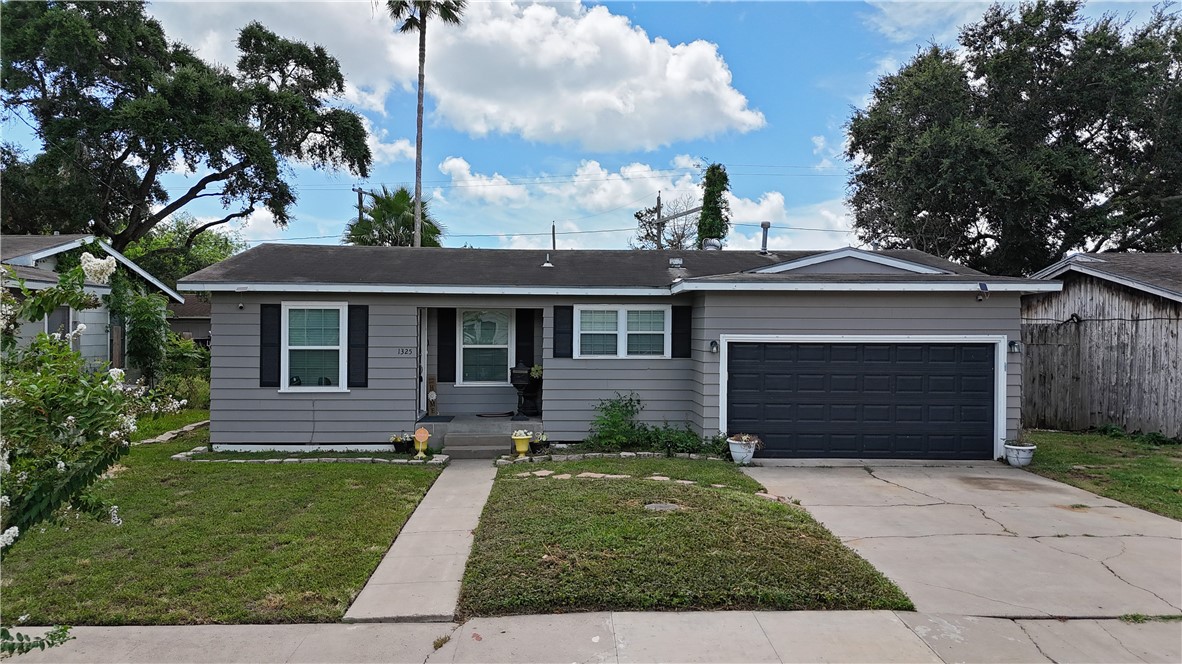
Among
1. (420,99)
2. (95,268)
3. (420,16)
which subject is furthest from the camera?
(420,99)

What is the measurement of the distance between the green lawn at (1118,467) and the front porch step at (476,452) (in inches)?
290

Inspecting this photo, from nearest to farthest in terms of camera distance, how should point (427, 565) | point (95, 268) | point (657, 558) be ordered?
point (95, 268) < point (657, 558) < point (427, 565)

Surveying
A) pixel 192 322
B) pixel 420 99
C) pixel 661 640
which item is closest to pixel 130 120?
pixel 420 99

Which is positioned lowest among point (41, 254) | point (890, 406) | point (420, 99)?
point (890, 406)

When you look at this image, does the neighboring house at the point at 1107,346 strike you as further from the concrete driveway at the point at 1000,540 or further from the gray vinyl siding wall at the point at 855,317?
the concrete driveway at the point at 1000,540

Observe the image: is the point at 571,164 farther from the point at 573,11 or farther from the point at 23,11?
the point at 23,11

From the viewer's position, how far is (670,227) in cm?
3069

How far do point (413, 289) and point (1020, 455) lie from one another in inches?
349

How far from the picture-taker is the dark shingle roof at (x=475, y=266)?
919 cm

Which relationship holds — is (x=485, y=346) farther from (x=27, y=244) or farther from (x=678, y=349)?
(x=27, y=244)

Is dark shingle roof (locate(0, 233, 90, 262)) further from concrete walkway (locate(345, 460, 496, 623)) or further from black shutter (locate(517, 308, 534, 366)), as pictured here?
concrete walkway (locate(345, 460, 496, 623))

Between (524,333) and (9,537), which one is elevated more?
(524,333)

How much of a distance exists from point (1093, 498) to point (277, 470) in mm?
9637

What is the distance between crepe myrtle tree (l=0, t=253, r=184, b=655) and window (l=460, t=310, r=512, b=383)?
24.5ft
